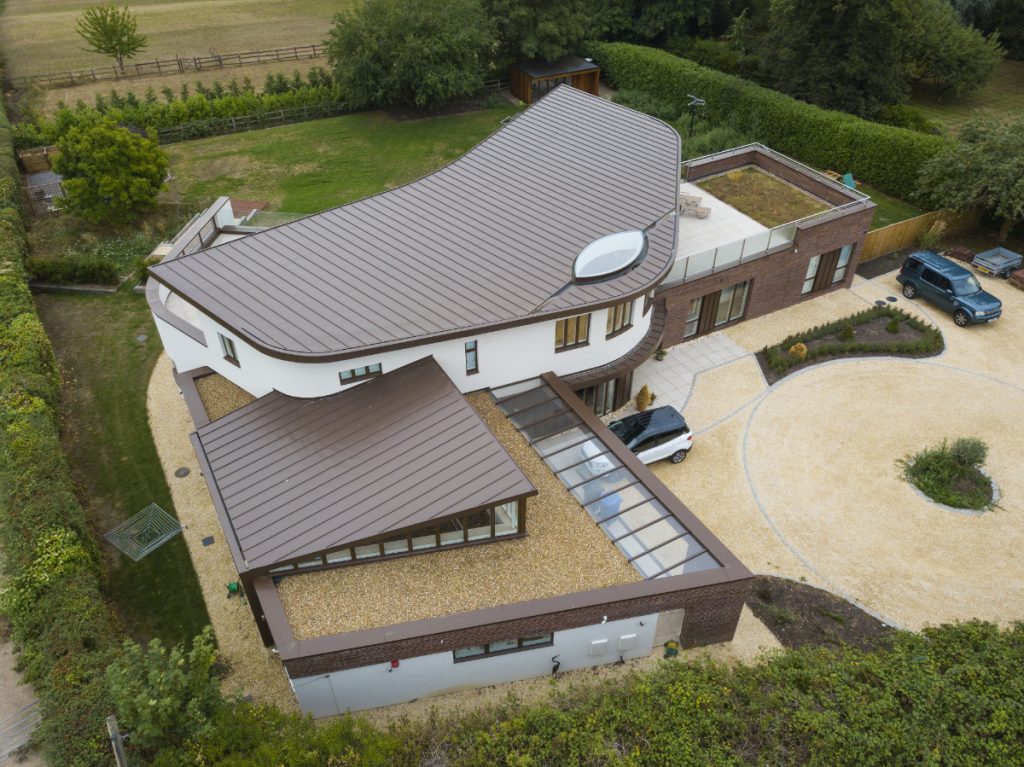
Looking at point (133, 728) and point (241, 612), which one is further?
point (241, 612)

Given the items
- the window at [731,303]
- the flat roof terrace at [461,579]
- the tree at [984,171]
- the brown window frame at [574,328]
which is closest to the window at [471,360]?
the brown window frame at [574,328]

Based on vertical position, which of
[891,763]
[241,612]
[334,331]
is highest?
[334,331]

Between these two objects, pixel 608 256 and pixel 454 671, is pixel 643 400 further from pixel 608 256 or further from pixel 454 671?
pixel 454 671

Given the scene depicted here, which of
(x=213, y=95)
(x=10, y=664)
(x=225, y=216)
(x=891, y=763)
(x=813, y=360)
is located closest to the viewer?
(x=891, y=763)

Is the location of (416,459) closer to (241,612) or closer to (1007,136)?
(241,612)

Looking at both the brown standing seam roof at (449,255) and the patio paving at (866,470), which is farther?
the brown standing seam roof at (449,255)

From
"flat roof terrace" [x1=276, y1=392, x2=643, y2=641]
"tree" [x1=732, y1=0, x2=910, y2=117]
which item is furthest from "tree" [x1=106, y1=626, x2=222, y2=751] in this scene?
"tree" [x1=732, y1=0, x2=910, y2=117]

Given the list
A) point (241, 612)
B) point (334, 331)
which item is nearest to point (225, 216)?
point (334, 331)

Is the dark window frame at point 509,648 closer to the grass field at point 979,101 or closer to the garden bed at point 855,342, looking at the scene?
the garden bed at point 855,342

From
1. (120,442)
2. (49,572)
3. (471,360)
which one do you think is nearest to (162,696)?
(49,572)
